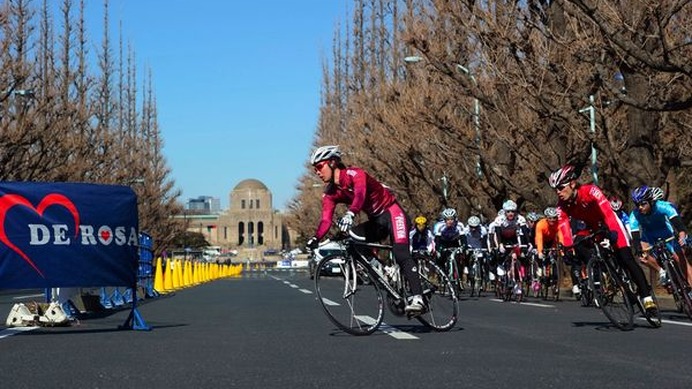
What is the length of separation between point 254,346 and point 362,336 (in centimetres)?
133

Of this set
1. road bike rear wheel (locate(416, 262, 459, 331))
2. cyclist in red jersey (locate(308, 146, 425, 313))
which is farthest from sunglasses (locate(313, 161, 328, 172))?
road bike rear wheel (locate(416, 262, 459, 331))

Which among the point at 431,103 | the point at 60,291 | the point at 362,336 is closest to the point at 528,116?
the point at 431,103

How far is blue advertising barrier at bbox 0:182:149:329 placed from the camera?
415 inches

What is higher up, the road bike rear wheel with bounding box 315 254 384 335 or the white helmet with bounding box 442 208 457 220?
the white helmet with bounding box 442 208 457 220

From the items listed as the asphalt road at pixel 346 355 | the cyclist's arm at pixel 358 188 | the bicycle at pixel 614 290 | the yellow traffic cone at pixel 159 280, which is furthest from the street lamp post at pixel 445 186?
the cyclist's arm at pixel 358 188

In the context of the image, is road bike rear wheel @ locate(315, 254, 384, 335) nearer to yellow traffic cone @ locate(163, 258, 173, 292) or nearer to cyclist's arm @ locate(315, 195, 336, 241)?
cyclist's arm @ locate(315, 195, 336, 241)

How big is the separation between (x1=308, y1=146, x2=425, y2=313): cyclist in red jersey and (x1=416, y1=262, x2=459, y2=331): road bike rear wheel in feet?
1.27

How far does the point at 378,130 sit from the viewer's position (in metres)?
40.2

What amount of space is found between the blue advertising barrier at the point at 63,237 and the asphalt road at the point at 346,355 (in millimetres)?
579

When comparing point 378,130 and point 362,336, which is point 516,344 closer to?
point 362,336

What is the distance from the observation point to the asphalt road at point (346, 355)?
6.35 meters

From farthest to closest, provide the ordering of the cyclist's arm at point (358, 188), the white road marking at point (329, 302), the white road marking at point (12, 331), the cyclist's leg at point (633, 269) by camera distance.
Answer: the white road marking at point (12, 331), the cyclist's leg at point (633, 269), the white road marking at point (329, 302), the cyclist's arm at point (358, 188)

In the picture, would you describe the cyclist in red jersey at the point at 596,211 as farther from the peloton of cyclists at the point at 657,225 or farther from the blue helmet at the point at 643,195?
the blue helmet at the point at 643,195

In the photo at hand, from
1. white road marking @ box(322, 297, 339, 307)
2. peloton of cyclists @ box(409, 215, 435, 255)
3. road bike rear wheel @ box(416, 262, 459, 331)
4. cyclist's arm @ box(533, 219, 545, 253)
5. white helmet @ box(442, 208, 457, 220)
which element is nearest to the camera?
white road marking @ box(322, 297, 339, 307)
